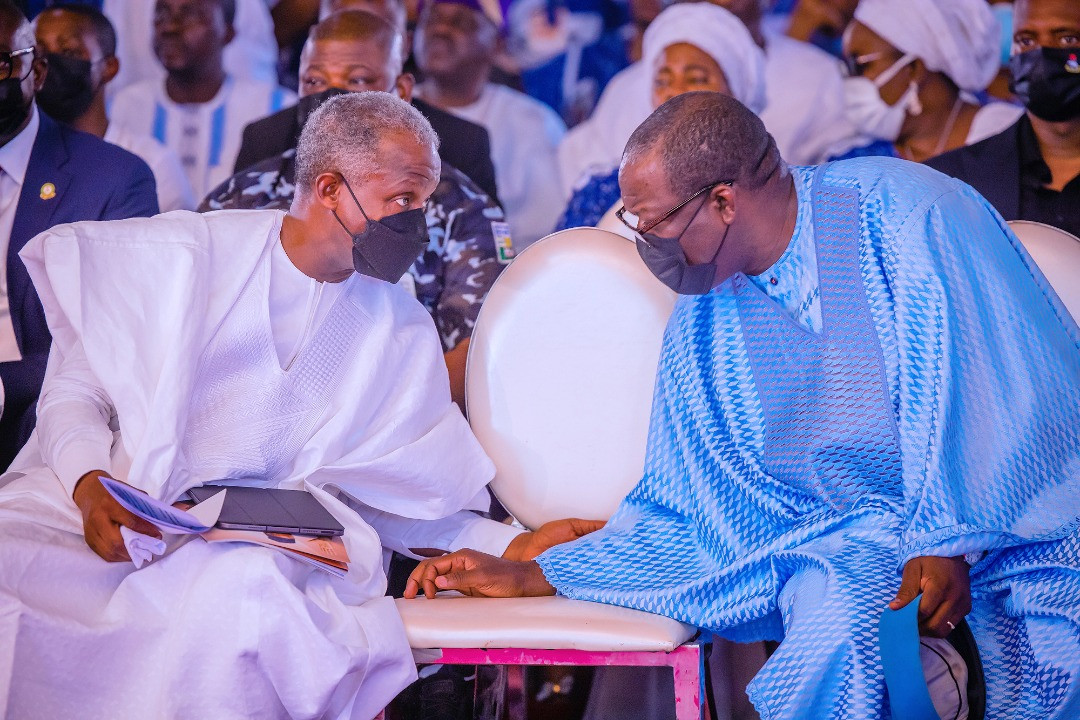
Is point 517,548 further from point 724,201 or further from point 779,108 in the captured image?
point 779,108

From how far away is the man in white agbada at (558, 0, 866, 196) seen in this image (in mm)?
5473

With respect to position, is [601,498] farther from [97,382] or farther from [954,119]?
[954,119]

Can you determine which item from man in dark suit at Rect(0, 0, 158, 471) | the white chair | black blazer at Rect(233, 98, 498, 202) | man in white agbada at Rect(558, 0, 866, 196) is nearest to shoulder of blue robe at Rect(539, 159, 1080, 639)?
the white chair

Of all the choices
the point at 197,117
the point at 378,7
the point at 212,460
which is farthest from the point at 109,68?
the point at 212,460

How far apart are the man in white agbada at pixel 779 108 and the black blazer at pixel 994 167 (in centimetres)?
Result: 98

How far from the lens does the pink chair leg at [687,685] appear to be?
253cm

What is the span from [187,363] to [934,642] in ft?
5.88

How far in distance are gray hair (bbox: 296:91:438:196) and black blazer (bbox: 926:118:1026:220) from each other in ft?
6.70

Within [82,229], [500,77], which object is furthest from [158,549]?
[500,77]

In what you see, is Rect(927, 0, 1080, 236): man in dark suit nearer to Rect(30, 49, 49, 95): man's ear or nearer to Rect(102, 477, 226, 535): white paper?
Rect(102, 477, 226, 535): white paper

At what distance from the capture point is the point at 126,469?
2.84 meters

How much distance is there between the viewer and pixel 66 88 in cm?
526

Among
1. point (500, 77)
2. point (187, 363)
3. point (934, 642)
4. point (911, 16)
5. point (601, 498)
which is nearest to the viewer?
point (934, 642)

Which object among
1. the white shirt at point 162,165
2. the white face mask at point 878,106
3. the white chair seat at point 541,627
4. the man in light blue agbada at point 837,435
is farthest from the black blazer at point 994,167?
the white shirt at point 162,165
